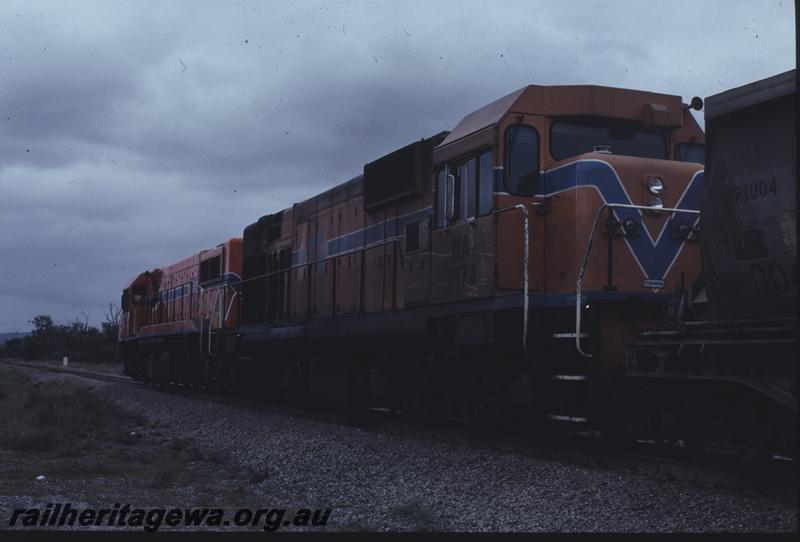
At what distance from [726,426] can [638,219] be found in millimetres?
2781

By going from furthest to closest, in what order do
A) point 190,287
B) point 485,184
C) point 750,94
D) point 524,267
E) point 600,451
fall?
point 190,287, point 485,184, point 524,267, point 600,451, point 750,94

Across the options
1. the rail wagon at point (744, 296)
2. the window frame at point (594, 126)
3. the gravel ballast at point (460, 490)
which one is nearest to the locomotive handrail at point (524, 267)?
the window frame at point (594, 126)

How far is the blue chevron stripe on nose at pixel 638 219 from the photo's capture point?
31.5 ft

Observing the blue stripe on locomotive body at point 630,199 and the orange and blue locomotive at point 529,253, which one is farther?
the blue stripe on locomotive body at point 630,199

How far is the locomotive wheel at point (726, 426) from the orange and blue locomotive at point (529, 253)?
124 cm

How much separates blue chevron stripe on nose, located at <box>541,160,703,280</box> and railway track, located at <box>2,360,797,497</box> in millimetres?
1883

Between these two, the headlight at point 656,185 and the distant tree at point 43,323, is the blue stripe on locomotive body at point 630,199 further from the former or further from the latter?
the distant tree at point 43,323

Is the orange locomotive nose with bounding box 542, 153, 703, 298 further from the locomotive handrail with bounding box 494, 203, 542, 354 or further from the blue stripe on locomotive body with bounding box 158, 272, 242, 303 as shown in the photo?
the blue stripe on locomotive body with bounding box 158, 272, 242, 303

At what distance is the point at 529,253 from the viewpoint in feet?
33.1

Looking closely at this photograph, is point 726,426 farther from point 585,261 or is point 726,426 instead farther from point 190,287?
point 190,287

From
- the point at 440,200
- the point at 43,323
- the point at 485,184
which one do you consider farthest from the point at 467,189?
the point at 43,323

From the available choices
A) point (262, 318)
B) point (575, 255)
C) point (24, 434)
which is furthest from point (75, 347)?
point (575, 255)

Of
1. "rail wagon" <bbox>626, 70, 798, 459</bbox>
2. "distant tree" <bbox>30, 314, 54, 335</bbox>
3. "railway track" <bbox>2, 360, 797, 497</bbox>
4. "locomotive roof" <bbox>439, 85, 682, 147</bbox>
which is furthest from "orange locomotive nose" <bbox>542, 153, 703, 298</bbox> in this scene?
"distant tree" <bbox>30, 314, 54, 335</bbox>

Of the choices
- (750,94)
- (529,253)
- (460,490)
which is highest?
(750,94)
